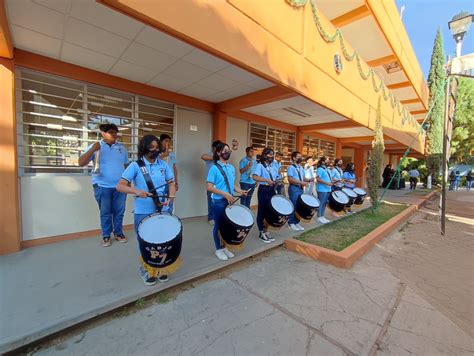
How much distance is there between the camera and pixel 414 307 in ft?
7.95

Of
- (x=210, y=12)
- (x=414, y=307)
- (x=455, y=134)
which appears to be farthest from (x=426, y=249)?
(x=455, y=134)

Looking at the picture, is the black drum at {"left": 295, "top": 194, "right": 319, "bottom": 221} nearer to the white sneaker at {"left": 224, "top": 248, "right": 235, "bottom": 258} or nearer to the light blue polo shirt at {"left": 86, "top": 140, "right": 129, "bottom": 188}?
the white sneaker at {"left": 224, "top": 248, "right": 235, "bottom": 258}

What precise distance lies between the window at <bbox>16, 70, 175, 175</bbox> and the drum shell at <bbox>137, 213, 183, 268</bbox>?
2.56m

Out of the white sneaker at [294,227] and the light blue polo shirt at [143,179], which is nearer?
the light blue polo shirt at [143,179]

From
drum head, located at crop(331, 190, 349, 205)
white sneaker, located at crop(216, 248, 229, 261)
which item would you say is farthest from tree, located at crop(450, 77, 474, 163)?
white sneaker, located at crop(216, 248, 229, 261)

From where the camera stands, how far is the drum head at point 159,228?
7.01ft

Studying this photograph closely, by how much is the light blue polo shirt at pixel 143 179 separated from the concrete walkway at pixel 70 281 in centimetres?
85

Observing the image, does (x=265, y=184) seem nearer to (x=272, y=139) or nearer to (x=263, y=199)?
(x=263, y=199)

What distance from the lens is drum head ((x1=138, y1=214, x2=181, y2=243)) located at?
2.14 meters

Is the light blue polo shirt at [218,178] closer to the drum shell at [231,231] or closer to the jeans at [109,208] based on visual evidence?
the drum shell at [231,231]

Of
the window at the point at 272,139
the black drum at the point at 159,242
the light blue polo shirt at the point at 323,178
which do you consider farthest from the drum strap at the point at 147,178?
the window at the point at 272,139

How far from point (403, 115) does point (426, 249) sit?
9.85 m

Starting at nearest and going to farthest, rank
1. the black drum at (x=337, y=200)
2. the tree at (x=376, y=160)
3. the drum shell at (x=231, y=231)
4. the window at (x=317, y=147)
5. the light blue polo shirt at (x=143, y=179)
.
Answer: the light blue polo shirt at (x=143, y=179), the drum shell at (x=231, y=231), the black drum at (x=337, y=200), the tree at (x=376, y=160), the window at (x=317, y=147)

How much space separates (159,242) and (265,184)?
2253mm
